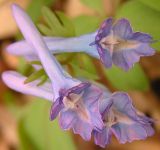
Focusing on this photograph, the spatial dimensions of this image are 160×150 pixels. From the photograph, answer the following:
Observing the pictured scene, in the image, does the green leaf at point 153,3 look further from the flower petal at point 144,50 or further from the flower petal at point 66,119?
the flower petal at point 66,119

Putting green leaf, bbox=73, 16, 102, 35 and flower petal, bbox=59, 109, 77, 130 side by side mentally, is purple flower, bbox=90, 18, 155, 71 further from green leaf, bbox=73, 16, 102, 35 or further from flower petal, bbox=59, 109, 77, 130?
green leaf, bbox=73, 16, 102, 35

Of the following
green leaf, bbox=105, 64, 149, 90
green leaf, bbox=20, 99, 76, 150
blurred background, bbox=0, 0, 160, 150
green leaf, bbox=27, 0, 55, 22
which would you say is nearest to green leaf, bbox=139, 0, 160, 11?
blurred background, bbox=0, 0, 160, 150

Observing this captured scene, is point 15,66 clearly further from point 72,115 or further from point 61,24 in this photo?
point 72,115

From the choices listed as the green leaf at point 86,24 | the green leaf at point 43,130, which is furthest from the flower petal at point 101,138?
the green leaf at point 43,130

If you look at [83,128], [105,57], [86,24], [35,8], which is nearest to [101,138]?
[83,128]

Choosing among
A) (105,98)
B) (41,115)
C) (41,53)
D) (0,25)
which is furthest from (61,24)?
(0,25)

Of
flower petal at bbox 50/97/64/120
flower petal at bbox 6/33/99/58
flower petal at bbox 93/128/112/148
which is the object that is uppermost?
flower petal at bbox 6/33/99/58

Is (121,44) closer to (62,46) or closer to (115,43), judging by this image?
(115,43)
